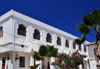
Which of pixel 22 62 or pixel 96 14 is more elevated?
pixel 96 14

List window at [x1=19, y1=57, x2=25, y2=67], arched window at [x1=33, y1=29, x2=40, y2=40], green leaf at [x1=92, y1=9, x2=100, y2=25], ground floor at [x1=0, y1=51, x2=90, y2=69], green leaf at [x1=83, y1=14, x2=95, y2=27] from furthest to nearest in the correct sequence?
1. arched window at [x1=33, y1=29, x2=40, y2=40]
2. window at [x1=19, y1=57, x2=25, y2=67]
3. ground floor at [x1=0, y1=51, x2=90, y2=69]
4. green leaf at [x1=83, y1=14, x2=95, y2=27]
5. green leaf at [x1=92, y1=9, x2=100, y2=25]

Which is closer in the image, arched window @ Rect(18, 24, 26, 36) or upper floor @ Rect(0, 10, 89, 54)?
upper floor @ Rect(0, 10, 89, 54)

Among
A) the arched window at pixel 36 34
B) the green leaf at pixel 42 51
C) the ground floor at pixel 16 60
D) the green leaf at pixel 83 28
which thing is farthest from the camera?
the arched window at pixel 36 34

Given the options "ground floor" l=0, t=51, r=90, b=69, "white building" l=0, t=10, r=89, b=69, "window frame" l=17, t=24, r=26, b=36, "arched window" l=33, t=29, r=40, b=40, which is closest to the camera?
"ground floor" l=0, t=51, r=90, b=69

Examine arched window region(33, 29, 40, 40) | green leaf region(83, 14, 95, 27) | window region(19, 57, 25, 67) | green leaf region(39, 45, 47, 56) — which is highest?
arched window region(33, 29, 40, 40)

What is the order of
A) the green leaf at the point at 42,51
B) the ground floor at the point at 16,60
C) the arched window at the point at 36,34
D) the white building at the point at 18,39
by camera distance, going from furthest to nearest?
the arched window at the point at 36,34, the white building at the point at 18,39, the ground floor at the point at 16,60, the green leaf at the point at 42,51

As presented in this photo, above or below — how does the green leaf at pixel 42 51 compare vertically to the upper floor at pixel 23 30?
below

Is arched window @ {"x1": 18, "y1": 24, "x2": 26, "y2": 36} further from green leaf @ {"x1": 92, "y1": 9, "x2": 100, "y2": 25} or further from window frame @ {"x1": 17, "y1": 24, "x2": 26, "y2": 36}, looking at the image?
green leaf @ {"x1": 92, "y1": 9, "x2": 100, "y2": 25}

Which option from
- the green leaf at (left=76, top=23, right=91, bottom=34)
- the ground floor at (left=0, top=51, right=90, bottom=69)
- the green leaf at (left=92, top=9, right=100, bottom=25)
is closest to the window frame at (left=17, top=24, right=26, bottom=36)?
the ground floor at (left=0, top=51, right=90, bottom=69)

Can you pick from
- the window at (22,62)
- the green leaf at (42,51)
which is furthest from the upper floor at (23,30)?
the green leaf at (42,51)

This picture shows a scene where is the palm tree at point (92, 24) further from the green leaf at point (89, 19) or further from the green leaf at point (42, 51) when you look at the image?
the green leaf at point (42, 51)

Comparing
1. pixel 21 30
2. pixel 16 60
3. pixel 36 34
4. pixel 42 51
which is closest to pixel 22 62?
pixel 16 60

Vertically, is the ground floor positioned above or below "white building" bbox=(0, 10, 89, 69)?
below

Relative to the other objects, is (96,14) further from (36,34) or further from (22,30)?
(36,34)
